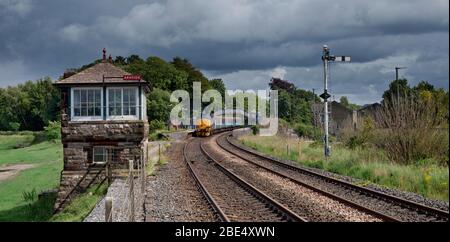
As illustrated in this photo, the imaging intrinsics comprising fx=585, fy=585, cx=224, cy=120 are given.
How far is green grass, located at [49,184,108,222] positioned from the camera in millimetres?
17031

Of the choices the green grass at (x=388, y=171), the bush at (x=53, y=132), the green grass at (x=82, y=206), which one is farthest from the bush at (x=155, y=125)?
the green grass at (x=82, y=206)

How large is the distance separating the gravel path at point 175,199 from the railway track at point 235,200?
0.25m

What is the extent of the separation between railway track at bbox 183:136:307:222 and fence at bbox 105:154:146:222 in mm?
1755

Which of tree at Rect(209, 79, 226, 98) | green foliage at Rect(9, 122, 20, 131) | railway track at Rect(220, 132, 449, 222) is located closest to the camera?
railway track at Rect(220, 132, 449, 222)

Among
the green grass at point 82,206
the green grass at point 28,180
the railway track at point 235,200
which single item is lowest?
the green grass at point 28,180

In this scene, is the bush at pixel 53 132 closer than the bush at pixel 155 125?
No

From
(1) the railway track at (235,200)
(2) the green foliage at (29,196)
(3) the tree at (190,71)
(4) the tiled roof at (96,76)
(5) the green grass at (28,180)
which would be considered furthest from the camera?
(3) the tree at (190,71)

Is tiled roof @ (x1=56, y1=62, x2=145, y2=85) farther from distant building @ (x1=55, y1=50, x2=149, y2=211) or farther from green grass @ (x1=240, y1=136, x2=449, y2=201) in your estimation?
green grass @ (x1=240, y1=136, x2=449, y2=201)

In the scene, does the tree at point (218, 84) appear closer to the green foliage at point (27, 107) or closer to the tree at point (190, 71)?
the tree at point (190, 71)

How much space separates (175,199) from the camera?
51.0ft

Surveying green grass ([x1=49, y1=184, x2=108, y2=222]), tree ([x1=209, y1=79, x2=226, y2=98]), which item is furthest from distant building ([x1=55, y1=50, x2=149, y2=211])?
tree ([x1=209, y1=79, x2=226, y2=98])

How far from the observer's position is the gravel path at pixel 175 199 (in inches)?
501
